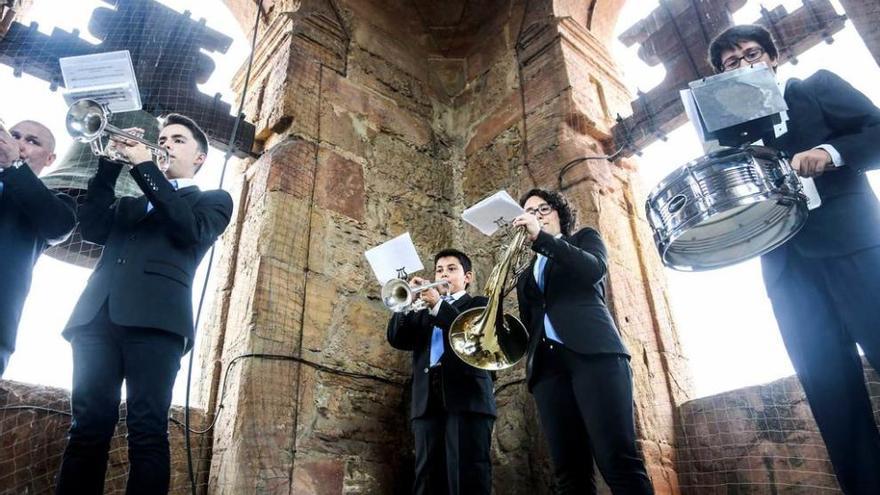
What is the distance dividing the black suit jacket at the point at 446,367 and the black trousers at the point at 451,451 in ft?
0.12

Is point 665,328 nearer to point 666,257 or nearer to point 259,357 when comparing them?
point 666,257

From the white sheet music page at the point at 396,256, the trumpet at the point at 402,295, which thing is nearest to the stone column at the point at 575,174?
the trumpet at the point at 402,295

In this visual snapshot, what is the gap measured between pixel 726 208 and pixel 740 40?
69cm

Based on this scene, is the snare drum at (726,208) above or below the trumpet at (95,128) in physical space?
below

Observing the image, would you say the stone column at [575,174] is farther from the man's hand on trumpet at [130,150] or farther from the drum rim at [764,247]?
the man's hand on trumpet at [130,150]

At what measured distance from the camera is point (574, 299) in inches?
83.8

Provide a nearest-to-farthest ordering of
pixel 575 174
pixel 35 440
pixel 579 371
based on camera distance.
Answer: pixel 579 371 → pixel 35 440 → pixel 575 174

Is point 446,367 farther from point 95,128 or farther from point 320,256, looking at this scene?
point 95,128

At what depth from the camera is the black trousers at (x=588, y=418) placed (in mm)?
1793

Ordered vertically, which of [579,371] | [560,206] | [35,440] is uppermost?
[560,206]

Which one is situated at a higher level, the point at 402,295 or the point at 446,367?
the point at 402,295

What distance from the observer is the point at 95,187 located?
1.98 metres

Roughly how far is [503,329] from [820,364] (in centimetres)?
115

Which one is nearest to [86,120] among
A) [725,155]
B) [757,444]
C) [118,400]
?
[118,400]
